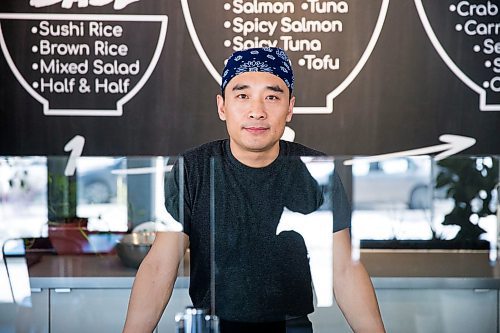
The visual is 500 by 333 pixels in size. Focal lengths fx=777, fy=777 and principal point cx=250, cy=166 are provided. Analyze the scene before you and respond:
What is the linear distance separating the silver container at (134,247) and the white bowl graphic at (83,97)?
796 mm

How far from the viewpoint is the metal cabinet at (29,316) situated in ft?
4.89

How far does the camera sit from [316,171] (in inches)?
57.2

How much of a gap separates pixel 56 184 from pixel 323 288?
0.54 metres

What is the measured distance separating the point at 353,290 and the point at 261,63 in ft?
1.80

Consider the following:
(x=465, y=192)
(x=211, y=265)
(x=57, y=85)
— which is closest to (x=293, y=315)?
(x=211, y=265)

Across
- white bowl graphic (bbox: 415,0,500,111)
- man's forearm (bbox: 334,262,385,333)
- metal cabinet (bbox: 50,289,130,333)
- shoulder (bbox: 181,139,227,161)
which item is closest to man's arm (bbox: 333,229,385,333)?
man's forearm (bbox: 334,262,385,333)

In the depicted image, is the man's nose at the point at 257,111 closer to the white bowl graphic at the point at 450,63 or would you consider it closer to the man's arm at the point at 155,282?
the man's arm at the point at 155,282

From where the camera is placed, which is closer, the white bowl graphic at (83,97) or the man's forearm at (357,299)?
the man's forearm at (357,299)

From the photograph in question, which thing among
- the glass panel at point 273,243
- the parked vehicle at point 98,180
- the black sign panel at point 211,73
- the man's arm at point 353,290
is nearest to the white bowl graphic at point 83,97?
the black sign panel at point 211,73

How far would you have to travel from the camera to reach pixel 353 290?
1.46 meters

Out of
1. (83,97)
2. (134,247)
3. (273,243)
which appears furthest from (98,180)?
(83,97)

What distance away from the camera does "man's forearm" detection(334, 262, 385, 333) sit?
1451mm

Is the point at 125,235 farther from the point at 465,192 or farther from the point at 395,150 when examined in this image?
the point at 395,150

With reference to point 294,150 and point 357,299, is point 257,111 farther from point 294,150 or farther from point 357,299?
point 357,299
